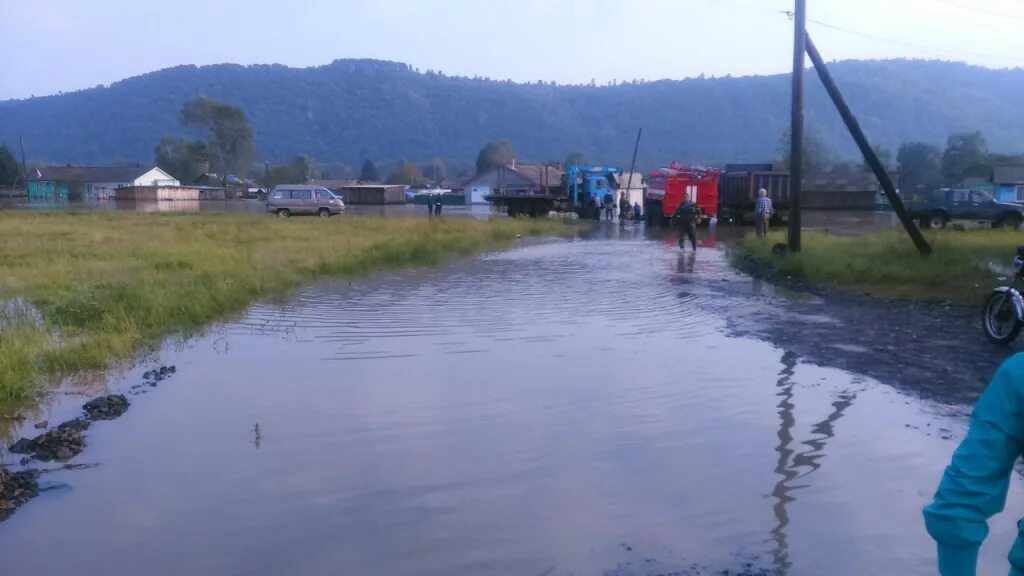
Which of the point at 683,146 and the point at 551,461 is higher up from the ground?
the point at 683,146

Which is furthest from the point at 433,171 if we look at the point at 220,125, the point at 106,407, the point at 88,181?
the point at 106,407

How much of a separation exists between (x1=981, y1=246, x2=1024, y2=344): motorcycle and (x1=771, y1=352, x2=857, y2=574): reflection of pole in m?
2.71

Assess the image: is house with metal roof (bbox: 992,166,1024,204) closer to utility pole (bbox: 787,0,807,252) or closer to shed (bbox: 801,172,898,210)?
shed (bbox: 801,172,898,210)

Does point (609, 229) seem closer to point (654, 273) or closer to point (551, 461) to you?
point (654, 273)

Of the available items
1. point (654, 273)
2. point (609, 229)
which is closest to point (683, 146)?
point (609, 229)

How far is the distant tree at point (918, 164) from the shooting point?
8525 cm

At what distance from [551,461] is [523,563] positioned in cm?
168

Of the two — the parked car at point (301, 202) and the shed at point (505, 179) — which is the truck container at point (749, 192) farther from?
the shed at point (505, 179)

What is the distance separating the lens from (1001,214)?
3550 cm

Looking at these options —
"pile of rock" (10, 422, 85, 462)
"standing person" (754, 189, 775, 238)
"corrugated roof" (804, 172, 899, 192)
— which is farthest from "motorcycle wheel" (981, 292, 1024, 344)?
"corrugated roof" (804, 172, 899, 192)

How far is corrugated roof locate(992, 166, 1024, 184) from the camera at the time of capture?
6362cm

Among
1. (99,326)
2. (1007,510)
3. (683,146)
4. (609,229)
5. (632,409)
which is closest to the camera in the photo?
(1007,510)

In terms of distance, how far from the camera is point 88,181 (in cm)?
9856

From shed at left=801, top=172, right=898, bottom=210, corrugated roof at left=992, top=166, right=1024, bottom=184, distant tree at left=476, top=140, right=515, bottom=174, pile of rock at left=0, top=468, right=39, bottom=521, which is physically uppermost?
distant tree at left=476, top=140, right=515, bottom=174
